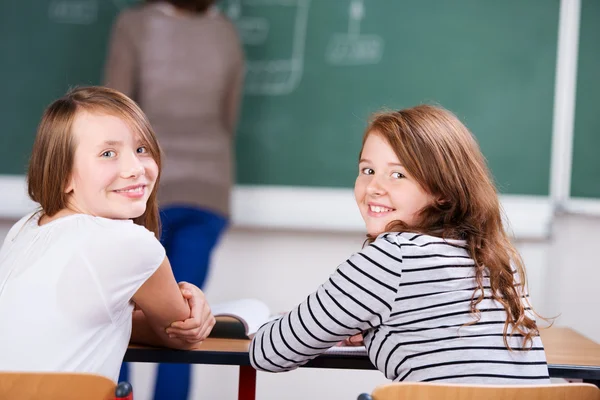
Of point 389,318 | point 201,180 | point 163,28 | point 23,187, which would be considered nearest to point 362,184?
point 389,318

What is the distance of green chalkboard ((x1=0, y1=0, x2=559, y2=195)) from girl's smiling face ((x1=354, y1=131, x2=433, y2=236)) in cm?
174

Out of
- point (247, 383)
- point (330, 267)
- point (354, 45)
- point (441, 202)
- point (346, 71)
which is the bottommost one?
point (330, 267)

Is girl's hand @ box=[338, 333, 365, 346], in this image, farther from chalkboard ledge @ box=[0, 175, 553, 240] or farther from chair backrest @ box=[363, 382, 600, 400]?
chalkboard ledge @ box=[0, 175, 553, 240]

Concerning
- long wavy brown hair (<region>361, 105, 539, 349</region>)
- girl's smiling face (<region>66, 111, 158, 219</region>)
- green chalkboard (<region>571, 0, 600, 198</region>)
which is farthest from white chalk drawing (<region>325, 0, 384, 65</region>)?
girl's smiling face (<region>66, 111, 158, 219</region>)

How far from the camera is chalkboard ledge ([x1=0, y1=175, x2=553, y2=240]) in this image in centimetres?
333

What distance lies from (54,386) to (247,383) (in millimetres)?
649

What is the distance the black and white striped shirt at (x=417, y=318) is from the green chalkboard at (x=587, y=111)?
207 centimetres

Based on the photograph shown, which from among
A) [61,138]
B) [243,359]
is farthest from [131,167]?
[243,359]

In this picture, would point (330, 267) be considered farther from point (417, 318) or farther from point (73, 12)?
point (417, 318)

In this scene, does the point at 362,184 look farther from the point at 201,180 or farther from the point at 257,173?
the point at 257,173

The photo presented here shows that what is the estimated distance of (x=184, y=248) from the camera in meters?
2.80

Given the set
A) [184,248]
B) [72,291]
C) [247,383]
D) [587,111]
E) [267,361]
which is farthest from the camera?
[587,111]

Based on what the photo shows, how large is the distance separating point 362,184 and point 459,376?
0.48m

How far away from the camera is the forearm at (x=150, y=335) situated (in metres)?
1.56
